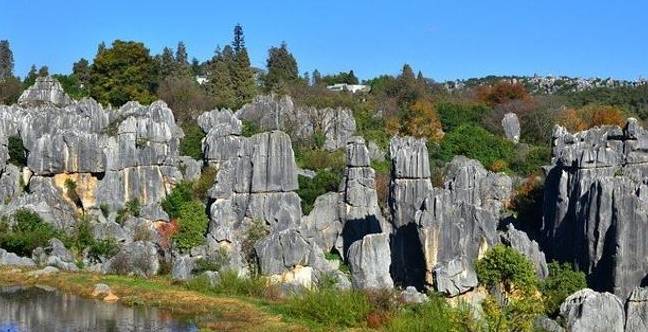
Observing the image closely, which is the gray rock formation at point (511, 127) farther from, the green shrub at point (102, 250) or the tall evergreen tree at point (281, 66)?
the green shrub at point (102, 250)

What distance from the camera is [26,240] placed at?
3681cm

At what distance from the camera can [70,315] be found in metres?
26.9

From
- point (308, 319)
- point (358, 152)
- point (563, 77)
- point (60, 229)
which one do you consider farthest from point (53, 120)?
point (563, 77)

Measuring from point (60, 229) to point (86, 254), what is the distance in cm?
245

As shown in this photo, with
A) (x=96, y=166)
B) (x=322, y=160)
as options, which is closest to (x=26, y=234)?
(x=96, y=166)

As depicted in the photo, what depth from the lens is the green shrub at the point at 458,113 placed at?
2441 inches

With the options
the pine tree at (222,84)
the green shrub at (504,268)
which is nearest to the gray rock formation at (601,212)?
the green shrub at (504,268)

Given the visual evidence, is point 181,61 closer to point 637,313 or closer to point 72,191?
point 72,191

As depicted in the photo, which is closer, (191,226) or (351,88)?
(191,226)

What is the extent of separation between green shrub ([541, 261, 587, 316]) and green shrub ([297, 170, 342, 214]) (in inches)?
582

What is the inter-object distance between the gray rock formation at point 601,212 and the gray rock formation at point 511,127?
2251 cm

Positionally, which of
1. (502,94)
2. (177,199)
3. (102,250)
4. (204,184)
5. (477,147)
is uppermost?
(502,94)

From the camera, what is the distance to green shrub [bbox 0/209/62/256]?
121ft

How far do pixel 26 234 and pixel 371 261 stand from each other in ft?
48.9
